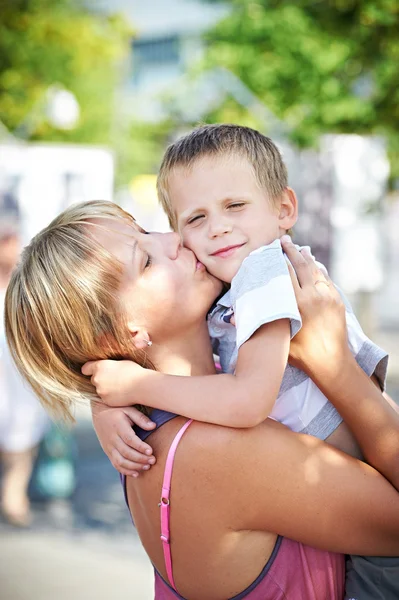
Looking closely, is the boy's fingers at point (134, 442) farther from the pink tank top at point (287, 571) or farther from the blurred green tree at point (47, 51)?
the blurred green tree at point (47, 51)

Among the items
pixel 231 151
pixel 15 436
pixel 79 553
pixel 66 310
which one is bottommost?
pixel 79 553

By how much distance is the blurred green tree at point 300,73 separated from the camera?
7.18 m

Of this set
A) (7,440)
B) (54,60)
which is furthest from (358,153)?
(54,60)

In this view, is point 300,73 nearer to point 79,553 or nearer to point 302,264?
point 79,553

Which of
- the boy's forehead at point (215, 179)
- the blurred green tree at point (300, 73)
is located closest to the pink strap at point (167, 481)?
the boy's forehead at point (215, 179)

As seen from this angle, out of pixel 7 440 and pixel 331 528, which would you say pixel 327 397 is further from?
pixel 7 440

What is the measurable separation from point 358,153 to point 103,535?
519cm

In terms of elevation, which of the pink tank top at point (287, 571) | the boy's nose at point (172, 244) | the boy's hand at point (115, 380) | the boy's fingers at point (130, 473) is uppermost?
the boy's nose at point (172, 244)

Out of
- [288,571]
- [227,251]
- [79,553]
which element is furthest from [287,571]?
[79,553]

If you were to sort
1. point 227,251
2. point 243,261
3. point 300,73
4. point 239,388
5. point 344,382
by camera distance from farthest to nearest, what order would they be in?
point 300,73 → point 227,251 → point 243,261 → point 344,382 → point 239,388

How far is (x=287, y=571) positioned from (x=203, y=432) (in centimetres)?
37

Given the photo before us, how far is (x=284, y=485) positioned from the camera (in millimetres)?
1777

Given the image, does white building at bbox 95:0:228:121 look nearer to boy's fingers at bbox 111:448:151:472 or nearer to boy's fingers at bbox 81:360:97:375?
boy's fingers at bbox 81:360:97:375

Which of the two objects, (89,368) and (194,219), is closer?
(89,368)
